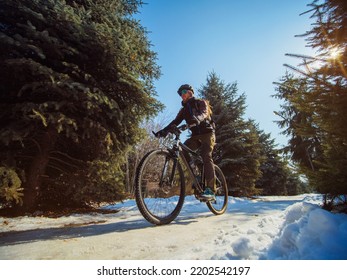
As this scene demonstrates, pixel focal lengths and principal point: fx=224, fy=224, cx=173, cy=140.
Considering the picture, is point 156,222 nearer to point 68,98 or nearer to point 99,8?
point 68,98

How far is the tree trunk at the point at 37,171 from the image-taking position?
464 centimetres

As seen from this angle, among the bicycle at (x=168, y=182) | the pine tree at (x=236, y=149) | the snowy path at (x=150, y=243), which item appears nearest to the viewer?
the snowy path at (x=150, y=243)

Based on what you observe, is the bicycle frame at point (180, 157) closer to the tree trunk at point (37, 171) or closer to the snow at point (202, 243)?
the snow at point (202, 243)

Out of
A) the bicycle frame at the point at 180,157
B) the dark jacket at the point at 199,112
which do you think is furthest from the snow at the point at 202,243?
the dark jacket at the point at 199,112

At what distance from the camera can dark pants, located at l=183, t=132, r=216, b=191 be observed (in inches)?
157

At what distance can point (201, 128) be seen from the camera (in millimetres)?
4207

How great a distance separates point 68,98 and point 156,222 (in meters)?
3.09

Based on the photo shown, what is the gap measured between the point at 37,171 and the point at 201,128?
3.57 m

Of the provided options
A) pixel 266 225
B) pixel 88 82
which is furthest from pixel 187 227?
pixel 88 82

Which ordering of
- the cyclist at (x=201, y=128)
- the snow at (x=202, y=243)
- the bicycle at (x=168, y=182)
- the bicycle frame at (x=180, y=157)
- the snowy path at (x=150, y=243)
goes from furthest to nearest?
the cyclist at (x=201, y=128) → the bicycle frame at (x=180, y=157) → the bicycle at (x=168, y=182) → the snowy path at (x=150, y=243) → the snow at (x=202, y=243)

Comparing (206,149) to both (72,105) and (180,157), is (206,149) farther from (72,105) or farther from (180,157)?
(72,105)

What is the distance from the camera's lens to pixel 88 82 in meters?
4.98

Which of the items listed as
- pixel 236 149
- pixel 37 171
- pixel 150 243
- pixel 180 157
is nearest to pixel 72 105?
pixel 37 171

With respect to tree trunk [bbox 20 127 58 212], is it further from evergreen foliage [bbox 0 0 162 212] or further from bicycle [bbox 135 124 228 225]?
bicycle [bbox 135 124 228 225]
